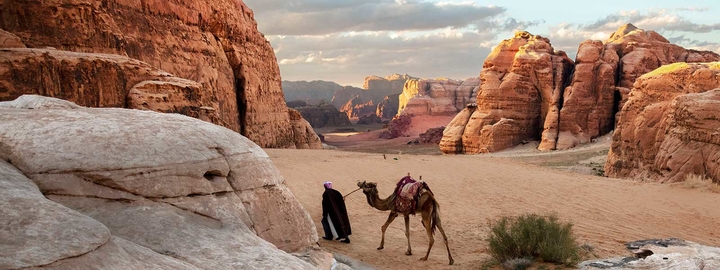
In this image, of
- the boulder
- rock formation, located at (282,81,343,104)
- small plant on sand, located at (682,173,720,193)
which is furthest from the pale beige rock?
rock formation, located at (282,81,343,104)

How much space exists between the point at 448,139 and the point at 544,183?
25.5m

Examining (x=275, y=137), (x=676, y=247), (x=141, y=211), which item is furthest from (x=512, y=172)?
(x=141, y=211)

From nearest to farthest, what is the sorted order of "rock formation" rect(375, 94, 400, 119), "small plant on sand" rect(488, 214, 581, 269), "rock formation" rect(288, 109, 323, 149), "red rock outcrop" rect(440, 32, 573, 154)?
1. "small plant on sand" rect(488, 214, 581, 269)
2. "rock formation" rect(288, 109, 323, 149)
3. "red rock outcrop" rect(440, 32, 573, 154)
4. "rock formation" rect(375, 94, 400, 119)

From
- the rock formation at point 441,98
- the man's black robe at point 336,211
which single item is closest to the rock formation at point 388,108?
the rock formation at point 441,98

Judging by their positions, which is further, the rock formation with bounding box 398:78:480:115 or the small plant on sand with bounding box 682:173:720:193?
the rock formation with bounding box 398:78:480:115

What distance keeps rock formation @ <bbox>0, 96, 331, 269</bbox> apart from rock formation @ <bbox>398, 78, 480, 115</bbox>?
64505mm

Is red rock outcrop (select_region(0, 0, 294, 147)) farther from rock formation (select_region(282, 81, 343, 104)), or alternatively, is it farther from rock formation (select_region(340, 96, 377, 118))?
rock formation (select_region(282, 81, 343, 104))

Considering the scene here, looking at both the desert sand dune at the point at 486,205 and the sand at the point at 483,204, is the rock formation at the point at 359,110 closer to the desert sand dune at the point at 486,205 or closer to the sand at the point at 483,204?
the sand at the point at 483,204

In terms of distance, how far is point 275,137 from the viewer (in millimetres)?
29547

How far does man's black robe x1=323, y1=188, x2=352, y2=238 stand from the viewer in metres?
9.58

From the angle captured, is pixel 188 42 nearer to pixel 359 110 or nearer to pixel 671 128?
pixel 671 128

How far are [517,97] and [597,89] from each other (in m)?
5.32

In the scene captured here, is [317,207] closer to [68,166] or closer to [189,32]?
[68,166]

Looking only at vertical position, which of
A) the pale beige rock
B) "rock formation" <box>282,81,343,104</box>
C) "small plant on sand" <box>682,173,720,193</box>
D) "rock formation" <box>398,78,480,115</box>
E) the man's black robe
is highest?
"rock formation" <box>282,81,343,104</box>
